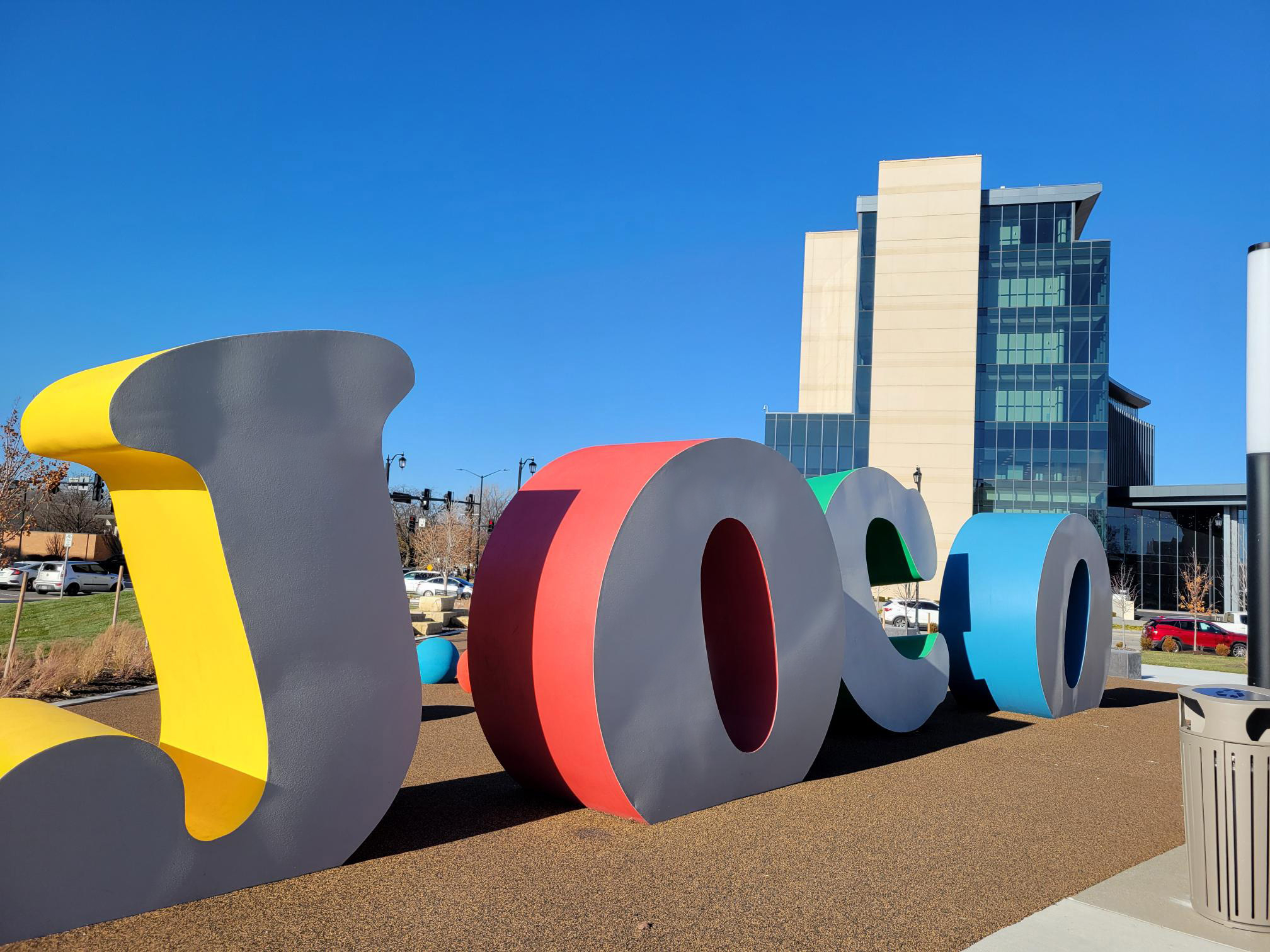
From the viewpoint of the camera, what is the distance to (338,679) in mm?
5934

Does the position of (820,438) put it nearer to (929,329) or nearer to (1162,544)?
(929,329)

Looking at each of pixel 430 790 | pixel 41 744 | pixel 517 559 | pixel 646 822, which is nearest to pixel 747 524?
pixel 517 559

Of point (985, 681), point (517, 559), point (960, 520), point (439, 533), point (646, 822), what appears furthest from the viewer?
point (439, 533)

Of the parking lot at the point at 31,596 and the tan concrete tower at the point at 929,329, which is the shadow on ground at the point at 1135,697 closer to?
the parking lot at the point at 31,596

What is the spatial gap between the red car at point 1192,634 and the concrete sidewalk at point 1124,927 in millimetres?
26245

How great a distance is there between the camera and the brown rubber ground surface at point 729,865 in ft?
16.4

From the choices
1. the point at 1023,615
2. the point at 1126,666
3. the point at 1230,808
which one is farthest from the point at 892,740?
the point at 1126,666

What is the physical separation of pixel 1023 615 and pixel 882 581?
6.08 feet

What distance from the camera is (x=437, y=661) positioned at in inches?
598

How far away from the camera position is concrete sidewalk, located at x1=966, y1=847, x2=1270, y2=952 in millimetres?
5028

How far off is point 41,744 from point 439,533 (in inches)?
2073

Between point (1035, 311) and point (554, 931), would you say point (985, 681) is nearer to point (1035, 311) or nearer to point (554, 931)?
point (554, 931)

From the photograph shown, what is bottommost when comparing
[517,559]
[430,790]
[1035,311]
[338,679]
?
[430,790]

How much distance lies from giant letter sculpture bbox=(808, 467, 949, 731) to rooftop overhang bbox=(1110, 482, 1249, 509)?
43.1 metres
